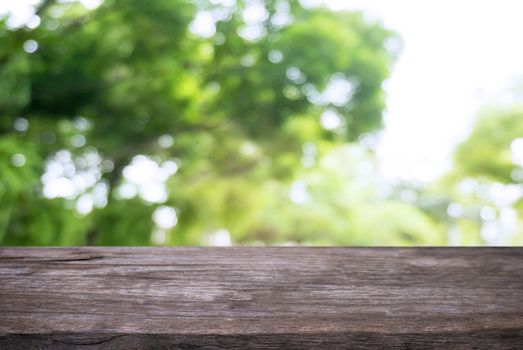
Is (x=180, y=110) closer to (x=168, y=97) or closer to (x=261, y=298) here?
(x=168, y=97)

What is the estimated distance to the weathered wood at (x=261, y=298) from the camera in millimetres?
308

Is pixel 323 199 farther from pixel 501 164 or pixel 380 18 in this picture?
pixel 380 18

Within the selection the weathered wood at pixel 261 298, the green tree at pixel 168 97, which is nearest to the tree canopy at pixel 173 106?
the green tree at pixel 168 97

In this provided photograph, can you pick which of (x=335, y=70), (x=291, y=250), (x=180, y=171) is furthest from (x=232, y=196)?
(x=291, y=250)

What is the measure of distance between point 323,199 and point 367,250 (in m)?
8.06

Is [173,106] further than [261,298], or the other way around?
[173,106]

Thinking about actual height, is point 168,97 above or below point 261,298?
above

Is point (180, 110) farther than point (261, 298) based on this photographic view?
Yes

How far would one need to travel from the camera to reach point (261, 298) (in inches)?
→ 13.1

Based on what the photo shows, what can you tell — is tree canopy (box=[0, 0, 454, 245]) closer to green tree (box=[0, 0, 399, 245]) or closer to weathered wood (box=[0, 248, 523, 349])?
green tree (box=[0, 0, 399, 245])

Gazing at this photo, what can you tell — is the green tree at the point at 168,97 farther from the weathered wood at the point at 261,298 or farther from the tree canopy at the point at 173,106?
the weathered wood at the point at 261,298

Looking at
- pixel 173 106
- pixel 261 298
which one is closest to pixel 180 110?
pixel 173 106

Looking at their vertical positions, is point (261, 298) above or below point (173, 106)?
below

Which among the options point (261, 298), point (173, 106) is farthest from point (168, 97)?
point (261, 298)
